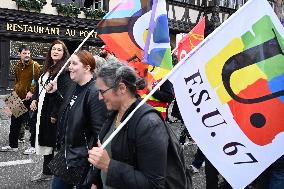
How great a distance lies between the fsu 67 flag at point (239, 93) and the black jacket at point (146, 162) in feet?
1.64

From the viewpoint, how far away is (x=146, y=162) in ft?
7.14

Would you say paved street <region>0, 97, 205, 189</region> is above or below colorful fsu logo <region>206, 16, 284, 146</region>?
below

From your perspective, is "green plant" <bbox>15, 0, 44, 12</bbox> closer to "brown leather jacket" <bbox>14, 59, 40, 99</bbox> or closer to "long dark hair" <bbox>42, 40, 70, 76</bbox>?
"brown leather jacket" <bbox>14, 59, 40, 99</bbox>

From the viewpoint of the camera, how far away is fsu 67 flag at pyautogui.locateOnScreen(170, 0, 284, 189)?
8.64ft

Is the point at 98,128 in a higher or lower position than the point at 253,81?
lower

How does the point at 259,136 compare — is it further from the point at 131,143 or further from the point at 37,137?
the point at 37,137

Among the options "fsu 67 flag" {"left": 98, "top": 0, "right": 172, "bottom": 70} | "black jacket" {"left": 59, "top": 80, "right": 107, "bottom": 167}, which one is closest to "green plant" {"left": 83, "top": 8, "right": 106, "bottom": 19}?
"fsu 67 flag" {"left": 98, "top": 0, "right": 172, "bottom": 70}

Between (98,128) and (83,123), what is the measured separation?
0.14 m

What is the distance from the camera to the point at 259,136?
2672mm

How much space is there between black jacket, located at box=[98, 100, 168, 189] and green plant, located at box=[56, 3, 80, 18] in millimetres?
14881

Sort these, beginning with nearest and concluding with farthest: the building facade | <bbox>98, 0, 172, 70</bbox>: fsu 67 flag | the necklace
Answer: the necklace → <bbox>98, 0, 172, 70</bbox>: fsu 67 flag → the building facade

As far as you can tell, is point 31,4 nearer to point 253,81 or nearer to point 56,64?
point 56,64

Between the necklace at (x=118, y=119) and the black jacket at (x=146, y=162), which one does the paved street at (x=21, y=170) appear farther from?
the black jacket at (x=146, y=162)

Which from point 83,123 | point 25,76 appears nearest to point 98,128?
point 83,123
